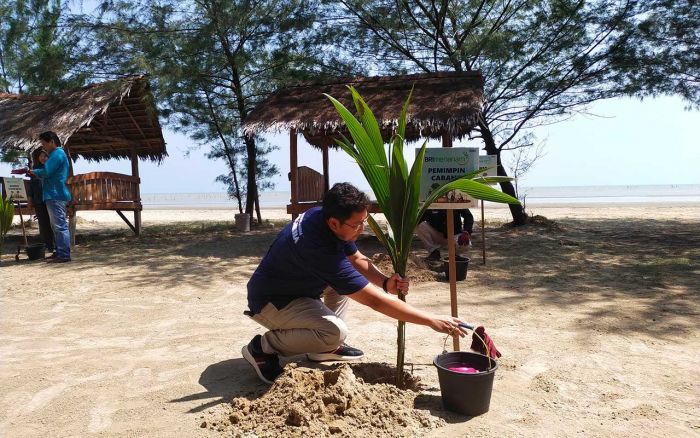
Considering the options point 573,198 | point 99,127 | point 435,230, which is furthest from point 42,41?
point 573,198

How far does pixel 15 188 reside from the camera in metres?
8.95

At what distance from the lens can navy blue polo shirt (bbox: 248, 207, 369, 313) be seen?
7.50ft

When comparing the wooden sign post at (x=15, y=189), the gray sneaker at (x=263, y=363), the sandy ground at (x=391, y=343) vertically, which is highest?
the wooden sign post at (x=15, y=189)

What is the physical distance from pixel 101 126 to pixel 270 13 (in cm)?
437

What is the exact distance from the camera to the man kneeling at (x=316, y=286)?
225 cm

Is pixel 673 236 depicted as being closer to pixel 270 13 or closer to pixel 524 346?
pixel 524 346

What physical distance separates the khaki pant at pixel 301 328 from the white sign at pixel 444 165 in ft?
4.32

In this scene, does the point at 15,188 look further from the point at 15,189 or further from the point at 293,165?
the point at 293,165

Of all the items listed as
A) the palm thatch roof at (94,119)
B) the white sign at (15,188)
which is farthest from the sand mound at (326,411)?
the white sign at (15,188)

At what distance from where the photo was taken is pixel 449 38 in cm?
1030

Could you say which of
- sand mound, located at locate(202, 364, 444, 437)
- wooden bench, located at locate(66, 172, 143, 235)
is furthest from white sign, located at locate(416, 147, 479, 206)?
wooden bench, located at locate(66, 172, 143, 235)

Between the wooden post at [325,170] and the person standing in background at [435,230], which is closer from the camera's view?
the person standing in background at [435,230]

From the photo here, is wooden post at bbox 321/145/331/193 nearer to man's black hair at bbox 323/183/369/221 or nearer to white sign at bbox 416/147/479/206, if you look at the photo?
white sign at bbox 416/147/479/206

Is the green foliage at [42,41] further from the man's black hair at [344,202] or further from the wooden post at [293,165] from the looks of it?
the man's black hair at [344,202]
